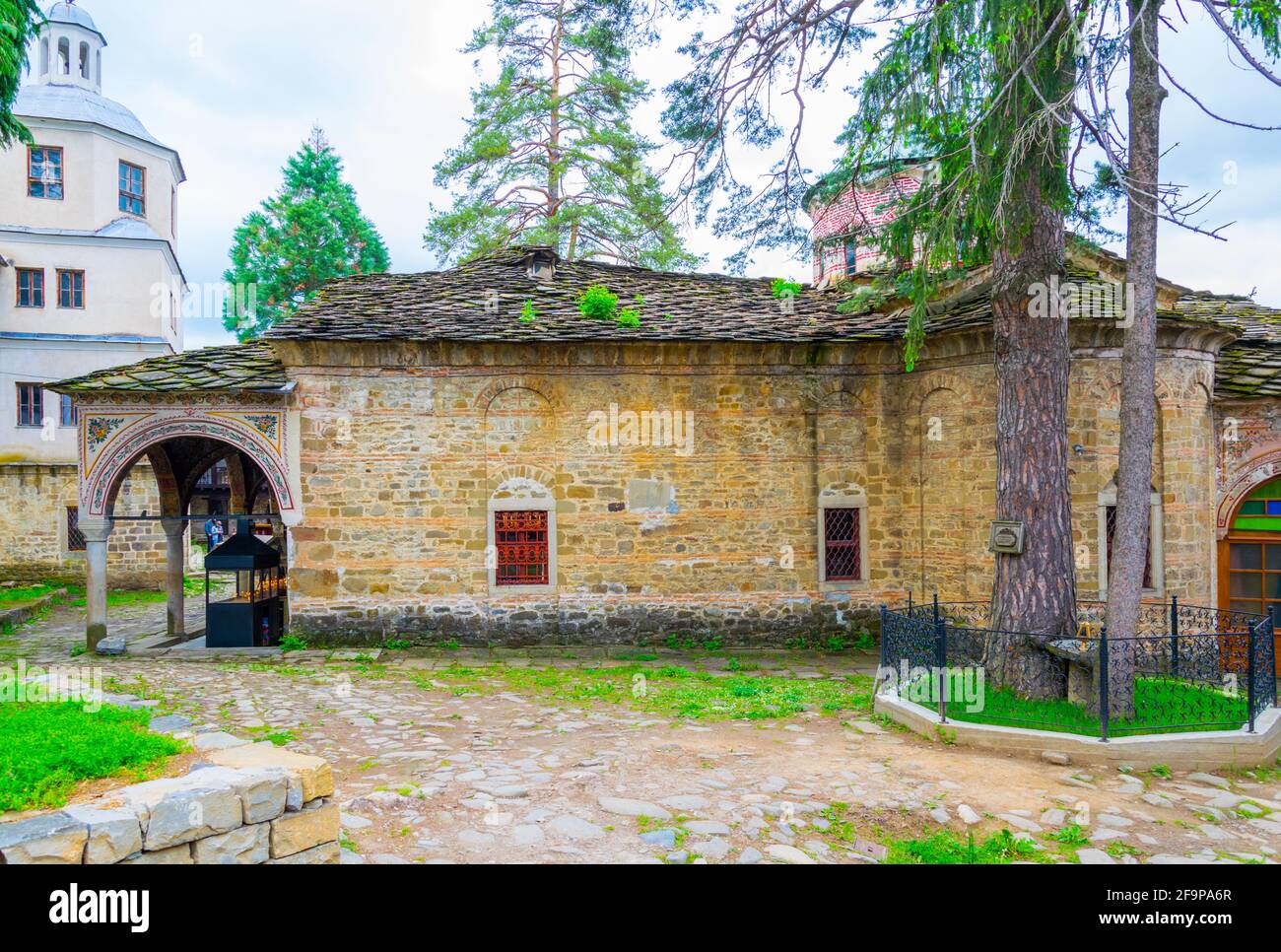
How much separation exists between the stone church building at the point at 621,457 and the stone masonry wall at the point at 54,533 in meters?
7.39

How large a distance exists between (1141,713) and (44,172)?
25.3m

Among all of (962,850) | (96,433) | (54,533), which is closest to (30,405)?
(54,533)

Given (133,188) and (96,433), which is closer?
(96,433)

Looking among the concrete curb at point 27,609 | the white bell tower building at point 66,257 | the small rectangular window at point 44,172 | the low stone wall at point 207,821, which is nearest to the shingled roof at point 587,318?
the concrete curb at point 27,609

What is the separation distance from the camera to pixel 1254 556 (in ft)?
35.5

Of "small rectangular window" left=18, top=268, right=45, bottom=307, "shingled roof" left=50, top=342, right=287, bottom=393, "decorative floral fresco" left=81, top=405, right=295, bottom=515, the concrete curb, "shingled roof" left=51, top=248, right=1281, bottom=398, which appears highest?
"small rectangular window" left=18, top=268, right=45, bottom=307

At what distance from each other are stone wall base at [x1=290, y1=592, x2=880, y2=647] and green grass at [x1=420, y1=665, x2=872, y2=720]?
131 centimetres

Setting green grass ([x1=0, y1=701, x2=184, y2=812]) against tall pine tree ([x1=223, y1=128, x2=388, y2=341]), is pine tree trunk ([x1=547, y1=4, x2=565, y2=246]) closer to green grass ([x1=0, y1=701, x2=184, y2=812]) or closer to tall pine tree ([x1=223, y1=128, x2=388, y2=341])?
tall pine tree ([x1=223, y1=128, x2=388, y2=341])

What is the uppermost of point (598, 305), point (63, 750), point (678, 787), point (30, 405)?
point (598, 305)

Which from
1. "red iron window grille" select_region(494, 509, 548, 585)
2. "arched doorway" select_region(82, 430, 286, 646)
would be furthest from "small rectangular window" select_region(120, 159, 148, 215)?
"red iron window grille" select_region(494, 509, 548, 585)

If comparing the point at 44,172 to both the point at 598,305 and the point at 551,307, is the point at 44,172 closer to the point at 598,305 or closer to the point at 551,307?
the point at 551,307

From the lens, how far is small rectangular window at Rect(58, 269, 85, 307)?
20.1 meters

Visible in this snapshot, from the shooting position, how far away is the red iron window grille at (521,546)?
38.5ft
